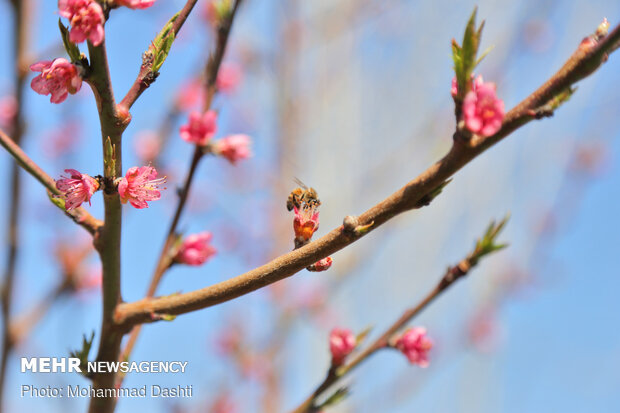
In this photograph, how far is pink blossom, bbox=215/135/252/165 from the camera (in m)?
1.86

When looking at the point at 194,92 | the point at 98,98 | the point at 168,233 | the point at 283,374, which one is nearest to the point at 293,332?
the point at 283,374

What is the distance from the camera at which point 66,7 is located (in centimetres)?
103

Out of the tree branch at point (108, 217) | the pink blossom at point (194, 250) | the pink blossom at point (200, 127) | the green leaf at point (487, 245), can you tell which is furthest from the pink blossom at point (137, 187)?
the green leaf at point (487, 245)

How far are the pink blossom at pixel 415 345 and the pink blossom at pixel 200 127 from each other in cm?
91

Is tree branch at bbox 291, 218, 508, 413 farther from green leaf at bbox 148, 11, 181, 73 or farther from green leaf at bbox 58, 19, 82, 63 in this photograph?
green leaf at bbox 58, 19, 82, 63

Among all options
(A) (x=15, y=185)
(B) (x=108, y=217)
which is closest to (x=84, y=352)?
(B) (x=108, y=217)

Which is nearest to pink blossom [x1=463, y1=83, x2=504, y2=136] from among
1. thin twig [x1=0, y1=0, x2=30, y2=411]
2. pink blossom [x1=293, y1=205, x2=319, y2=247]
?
pink blossom [x1=293, y1=205, x2=319, y2=247]

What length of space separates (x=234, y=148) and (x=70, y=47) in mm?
856

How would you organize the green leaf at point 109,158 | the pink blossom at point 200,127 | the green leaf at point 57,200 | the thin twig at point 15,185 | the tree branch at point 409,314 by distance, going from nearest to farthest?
the green leaf at point 109,158
the green leaf at point 57,200
the tree branch at point 409,314
the pink blossom at point 200,127
the thin twig at point 15,185

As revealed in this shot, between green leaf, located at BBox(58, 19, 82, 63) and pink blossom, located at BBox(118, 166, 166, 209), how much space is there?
9.4 inches

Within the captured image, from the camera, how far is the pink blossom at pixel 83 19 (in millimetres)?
991

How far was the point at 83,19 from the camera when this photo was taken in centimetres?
101

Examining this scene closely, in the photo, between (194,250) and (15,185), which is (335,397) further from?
(15,185)

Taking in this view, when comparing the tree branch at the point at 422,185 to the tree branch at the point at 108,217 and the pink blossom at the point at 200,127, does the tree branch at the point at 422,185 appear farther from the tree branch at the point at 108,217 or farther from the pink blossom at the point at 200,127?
the pink blossom at the point at 200,127
